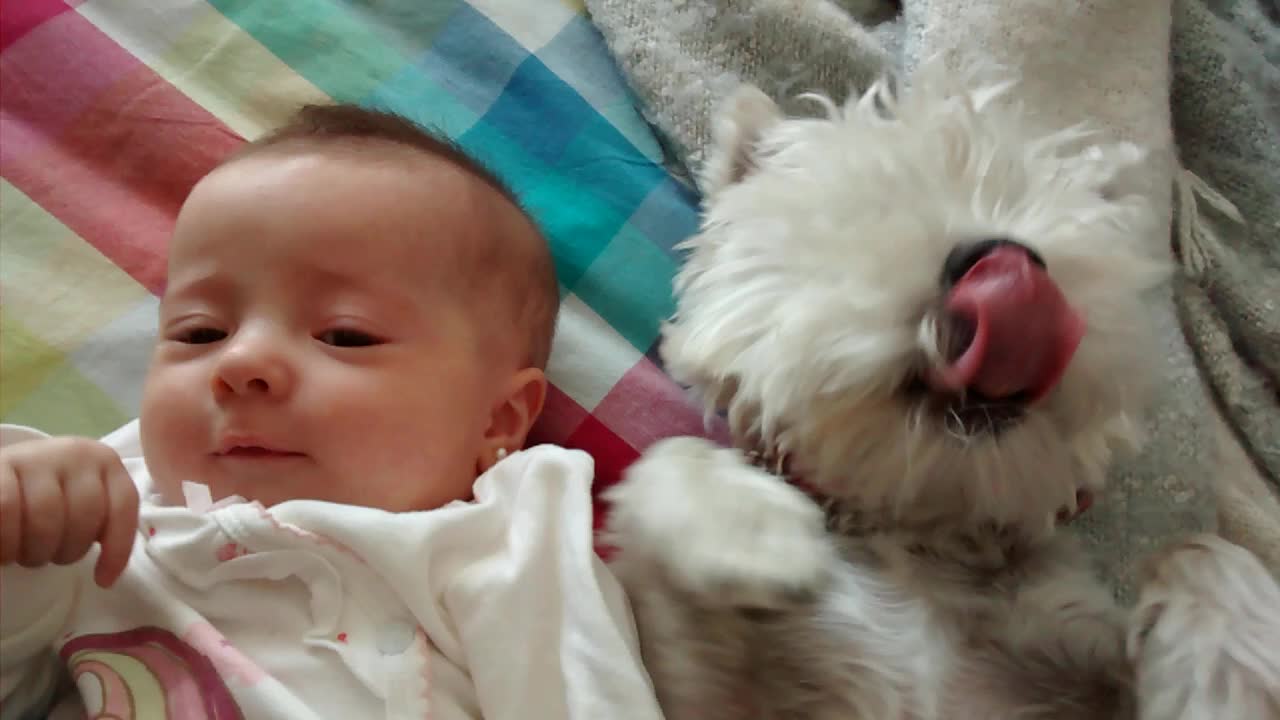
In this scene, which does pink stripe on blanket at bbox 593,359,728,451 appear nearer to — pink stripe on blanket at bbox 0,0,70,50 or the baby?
the baby

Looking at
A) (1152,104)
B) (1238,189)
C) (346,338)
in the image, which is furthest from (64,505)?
(1238,189)

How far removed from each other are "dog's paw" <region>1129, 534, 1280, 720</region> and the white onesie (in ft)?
1.11

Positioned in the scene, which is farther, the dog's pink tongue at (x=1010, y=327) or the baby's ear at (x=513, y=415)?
the baby's ear at (x=513, y=415)

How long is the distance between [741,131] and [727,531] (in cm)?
39

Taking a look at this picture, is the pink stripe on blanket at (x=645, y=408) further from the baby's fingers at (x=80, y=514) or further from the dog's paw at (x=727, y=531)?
the baby's fingers at (x=80, y=514)

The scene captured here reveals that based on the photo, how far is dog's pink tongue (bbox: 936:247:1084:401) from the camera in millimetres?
656

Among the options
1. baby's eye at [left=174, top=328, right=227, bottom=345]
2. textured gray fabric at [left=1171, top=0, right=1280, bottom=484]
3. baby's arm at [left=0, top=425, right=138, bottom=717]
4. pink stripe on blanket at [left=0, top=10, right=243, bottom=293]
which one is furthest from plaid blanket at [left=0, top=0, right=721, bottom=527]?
textured gray fabric at [left=1171, top=0, right=1280, bottom=484]

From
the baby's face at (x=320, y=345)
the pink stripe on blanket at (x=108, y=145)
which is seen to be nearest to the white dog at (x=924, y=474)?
the baby's face at (x=320, y=345)

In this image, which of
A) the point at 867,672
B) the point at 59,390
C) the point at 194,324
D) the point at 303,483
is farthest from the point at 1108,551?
the point at 59,390

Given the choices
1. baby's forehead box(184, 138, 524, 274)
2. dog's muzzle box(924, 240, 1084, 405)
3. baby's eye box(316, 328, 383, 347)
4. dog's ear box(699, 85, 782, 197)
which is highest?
dog's muzzle box(924, 240, 1084, 405)

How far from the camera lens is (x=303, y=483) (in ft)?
2.93

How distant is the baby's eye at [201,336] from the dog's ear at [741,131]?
44cm

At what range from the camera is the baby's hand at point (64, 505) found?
2.32 ft

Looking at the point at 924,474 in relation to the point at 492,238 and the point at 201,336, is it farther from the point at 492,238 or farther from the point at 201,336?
the point at 201,336
